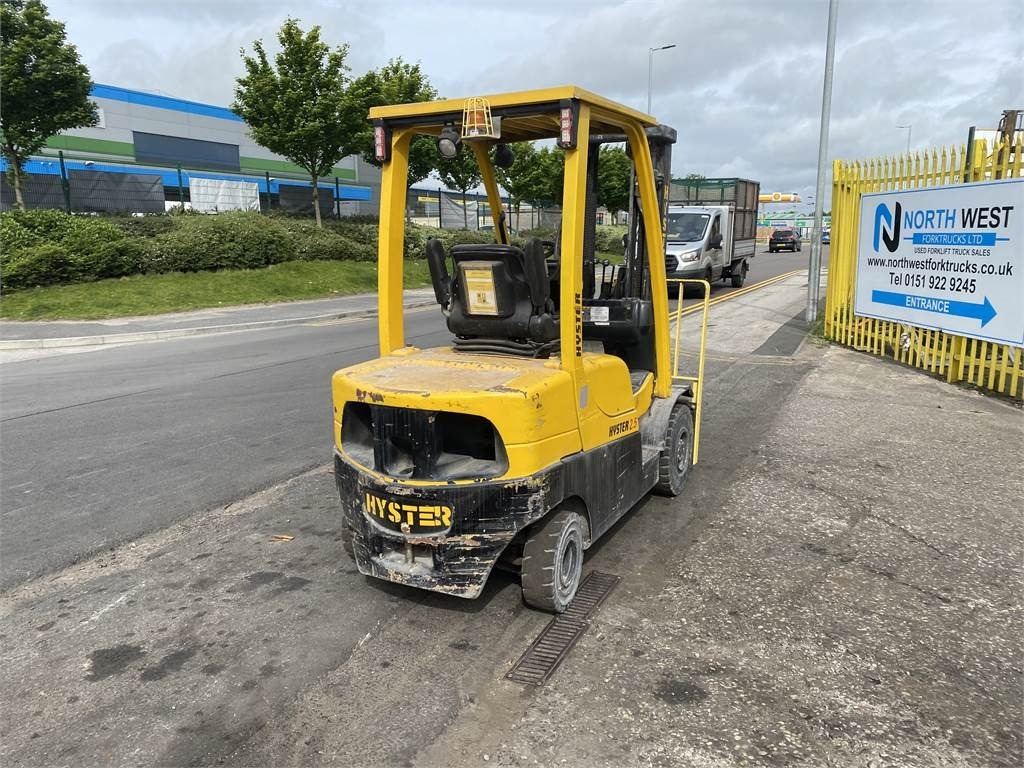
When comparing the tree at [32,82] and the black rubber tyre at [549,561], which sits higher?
the tree at [32,82]

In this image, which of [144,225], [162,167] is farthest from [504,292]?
[162,167]

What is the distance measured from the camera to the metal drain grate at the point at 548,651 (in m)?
3.30

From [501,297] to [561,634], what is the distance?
1818mm

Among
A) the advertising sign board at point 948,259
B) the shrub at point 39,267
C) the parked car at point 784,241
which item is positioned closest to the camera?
the advertising sign board at point 948,259

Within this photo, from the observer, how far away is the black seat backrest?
3867 mm

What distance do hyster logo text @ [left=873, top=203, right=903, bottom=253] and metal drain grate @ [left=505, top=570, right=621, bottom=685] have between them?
28.1 feet

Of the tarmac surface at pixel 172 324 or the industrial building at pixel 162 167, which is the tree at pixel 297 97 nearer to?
the industrial building at pixel 162 167

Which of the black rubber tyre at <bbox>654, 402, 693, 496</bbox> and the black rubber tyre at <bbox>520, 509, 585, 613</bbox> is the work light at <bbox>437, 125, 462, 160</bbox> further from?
the black rubber tyre at <bbox>654, 402, 693, 496</bbox>

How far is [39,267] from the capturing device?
16.9m

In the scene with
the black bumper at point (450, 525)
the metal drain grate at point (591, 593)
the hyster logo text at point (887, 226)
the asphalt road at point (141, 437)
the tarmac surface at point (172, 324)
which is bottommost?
the metal drain grate at point (591, 593)

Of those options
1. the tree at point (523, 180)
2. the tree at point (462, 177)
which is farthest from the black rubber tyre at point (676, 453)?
the tree at point (523, 180)

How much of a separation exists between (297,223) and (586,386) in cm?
2275

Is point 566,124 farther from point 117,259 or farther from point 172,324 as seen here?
point 117,259

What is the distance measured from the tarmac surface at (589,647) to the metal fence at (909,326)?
3844mm
